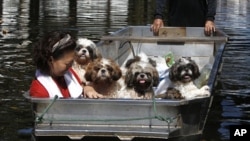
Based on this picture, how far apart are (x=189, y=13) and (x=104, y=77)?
179 inches

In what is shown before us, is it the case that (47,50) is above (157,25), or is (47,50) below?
above

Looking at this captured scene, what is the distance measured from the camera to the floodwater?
34.8ft

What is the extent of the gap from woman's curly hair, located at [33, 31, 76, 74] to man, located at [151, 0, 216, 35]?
559 centimetres

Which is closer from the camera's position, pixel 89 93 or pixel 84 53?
pixel 89 93

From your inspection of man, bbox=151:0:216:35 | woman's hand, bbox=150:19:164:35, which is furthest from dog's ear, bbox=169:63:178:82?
woman's hand, bbox=150:19:164:35

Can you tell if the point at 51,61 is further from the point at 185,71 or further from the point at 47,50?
the point at 185,71

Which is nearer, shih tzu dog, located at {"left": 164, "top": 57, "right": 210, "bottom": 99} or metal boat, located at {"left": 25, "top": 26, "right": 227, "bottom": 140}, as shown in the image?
metal boat, located at {"left": 25, "top": 26, "right": 227, "bottom": 140}

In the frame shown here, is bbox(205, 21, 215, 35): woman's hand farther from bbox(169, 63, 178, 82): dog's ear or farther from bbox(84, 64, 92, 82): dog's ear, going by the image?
bbox(84, 64, 92, 82): dog's ear

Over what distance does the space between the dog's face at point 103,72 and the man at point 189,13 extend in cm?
392

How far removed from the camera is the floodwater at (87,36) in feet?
34.8

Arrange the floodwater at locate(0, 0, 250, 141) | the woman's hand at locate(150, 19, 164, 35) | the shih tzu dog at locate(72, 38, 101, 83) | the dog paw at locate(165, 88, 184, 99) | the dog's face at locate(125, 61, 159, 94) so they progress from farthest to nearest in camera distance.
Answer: the woman's hand at locate(150, 19, 164, 35) → the floodwater at locate(0, 0, 250, 141) → the shih tzu dog at locate(72, 38, 101, 83) → the dog's face at locate(125, 61, 159, 94) → the dog paw at locate(165, 88, 184, 99)

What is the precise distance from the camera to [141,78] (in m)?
8.31

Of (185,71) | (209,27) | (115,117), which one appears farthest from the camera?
(209,27)

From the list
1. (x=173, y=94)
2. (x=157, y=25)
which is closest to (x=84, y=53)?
(x=173, y=94)
